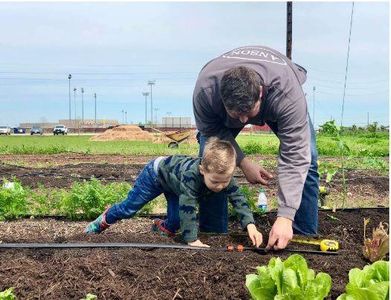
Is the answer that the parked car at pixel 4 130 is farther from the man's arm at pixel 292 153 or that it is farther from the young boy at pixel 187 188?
the man's arm at pixel 292 153

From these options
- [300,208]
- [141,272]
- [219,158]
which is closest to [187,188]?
[219,158]

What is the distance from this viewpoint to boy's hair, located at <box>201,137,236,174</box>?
4.20m

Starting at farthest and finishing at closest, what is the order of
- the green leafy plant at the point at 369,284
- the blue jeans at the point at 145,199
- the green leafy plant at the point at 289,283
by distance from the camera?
1. the blue jeans at the point at 145,199
2. the green leafy plant at the point at 289,283
3. the green leafy plant at the point at 369,284

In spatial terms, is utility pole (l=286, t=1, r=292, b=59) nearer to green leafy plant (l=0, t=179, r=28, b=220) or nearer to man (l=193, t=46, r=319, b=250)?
green leafy plant (l=0, t=179, r=28, b=220)

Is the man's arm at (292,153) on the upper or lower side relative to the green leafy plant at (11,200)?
upper

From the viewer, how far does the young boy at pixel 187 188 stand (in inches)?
168

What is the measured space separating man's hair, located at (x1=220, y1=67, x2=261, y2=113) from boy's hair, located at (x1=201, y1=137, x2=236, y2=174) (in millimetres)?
458

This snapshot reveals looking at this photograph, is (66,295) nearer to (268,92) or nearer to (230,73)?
(230,73)

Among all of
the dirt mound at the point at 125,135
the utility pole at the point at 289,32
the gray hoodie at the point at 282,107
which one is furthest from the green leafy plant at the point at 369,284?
the dirt mound at the point at 125,135

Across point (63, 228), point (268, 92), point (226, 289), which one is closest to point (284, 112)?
point (268, 92)

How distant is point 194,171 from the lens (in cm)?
452

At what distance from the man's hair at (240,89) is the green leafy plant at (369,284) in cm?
151

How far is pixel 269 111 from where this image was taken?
4297 millimetres

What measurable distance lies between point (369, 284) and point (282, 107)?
1.91 meters
